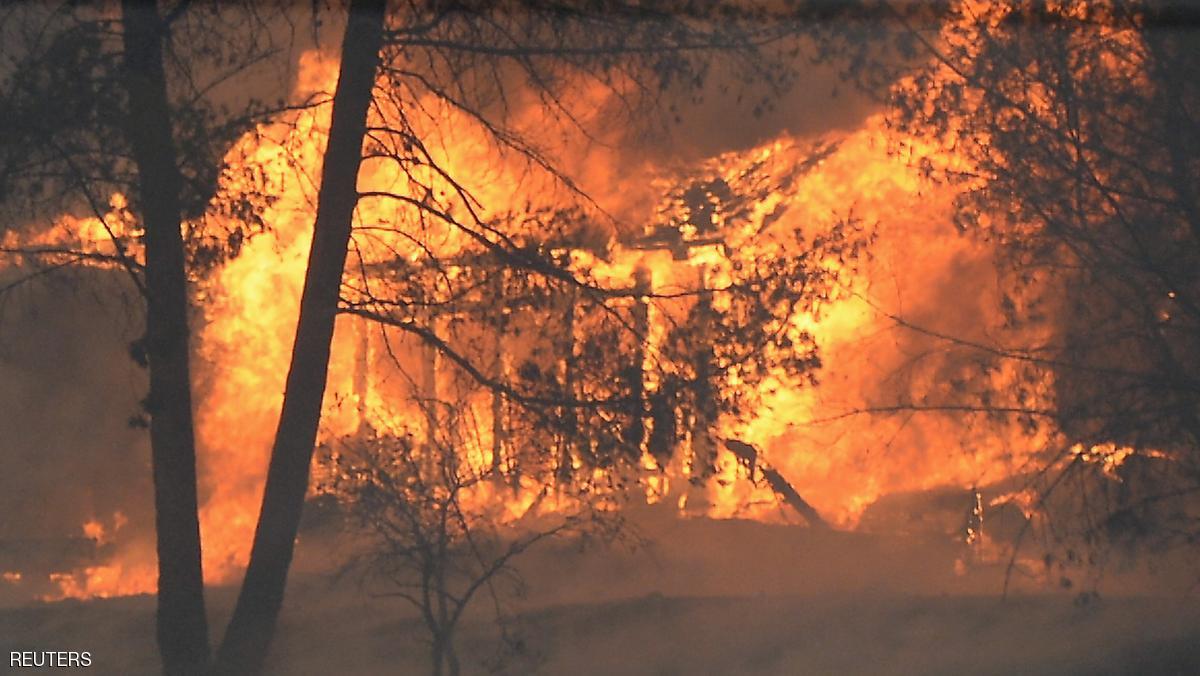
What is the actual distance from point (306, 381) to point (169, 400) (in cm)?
64

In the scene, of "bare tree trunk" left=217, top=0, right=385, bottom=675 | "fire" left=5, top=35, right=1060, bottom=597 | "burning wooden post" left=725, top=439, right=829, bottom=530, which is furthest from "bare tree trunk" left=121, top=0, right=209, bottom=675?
"burning wooden post" left=725, top=439, right=829, bottom=530

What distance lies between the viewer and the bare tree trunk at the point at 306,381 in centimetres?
526

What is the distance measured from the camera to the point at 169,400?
209 inches

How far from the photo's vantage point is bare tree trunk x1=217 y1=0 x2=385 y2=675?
207 inches

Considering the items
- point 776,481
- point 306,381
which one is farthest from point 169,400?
point 776,481

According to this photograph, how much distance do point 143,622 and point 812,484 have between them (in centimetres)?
308

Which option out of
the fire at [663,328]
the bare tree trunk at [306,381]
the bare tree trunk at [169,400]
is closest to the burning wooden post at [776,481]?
the fire at [663,328]

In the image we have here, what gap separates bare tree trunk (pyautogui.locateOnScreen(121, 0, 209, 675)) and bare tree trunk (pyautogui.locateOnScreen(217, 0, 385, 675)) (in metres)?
0.23

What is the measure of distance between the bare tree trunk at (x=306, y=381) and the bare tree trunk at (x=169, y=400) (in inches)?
8.9

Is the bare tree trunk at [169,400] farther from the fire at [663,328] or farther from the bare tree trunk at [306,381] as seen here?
the bare tree trunk at [306,381]

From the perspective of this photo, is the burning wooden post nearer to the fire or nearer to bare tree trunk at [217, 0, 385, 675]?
the fire

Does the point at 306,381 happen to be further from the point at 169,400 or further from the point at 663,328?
the point at 663,328

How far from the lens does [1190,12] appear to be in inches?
224

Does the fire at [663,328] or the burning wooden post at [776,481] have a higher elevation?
the fire at [663,328]
